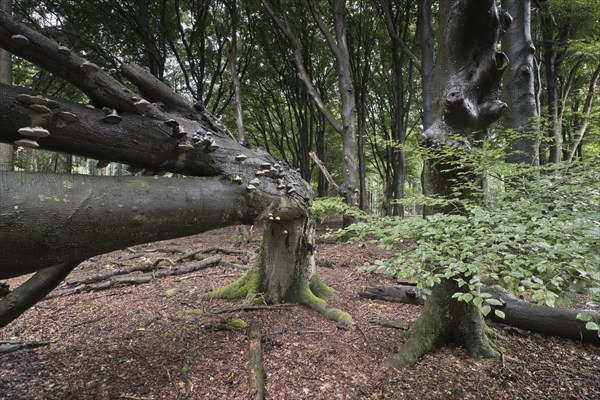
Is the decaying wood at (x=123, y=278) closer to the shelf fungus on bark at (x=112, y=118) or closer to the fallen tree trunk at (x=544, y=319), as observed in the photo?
the shelf fungus on bark at (x=112, y=118)

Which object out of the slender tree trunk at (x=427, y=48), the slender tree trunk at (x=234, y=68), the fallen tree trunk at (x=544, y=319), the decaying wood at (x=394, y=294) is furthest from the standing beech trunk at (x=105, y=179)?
the slender tree trunk at (x=234, y=68)

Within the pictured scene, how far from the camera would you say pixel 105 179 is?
5.45 feet

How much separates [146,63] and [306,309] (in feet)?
43.9

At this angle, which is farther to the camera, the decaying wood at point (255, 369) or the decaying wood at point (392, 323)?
the decaying wood at point (392, 323)

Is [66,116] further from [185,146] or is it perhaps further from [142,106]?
[185,146]

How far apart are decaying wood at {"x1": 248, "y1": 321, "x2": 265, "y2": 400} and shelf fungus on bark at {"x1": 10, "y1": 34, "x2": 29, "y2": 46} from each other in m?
2.93

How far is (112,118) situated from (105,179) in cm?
45

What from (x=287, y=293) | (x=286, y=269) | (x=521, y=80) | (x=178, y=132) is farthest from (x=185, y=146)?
(x=521, y=80)

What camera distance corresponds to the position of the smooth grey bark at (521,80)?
468 cm

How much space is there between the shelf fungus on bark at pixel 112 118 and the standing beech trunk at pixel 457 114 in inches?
110

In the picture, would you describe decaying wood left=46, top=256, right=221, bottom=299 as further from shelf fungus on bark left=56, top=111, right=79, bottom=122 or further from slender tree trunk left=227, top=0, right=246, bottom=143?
slender tree trunk left=227, top=0, right=246, bottom=143

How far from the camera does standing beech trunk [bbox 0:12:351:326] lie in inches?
51.9

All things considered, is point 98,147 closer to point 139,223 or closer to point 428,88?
point 139,223

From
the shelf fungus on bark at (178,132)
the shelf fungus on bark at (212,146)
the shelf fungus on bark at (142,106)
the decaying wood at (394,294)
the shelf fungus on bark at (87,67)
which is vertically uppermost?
the shelf fungus on bark at (87,67)
